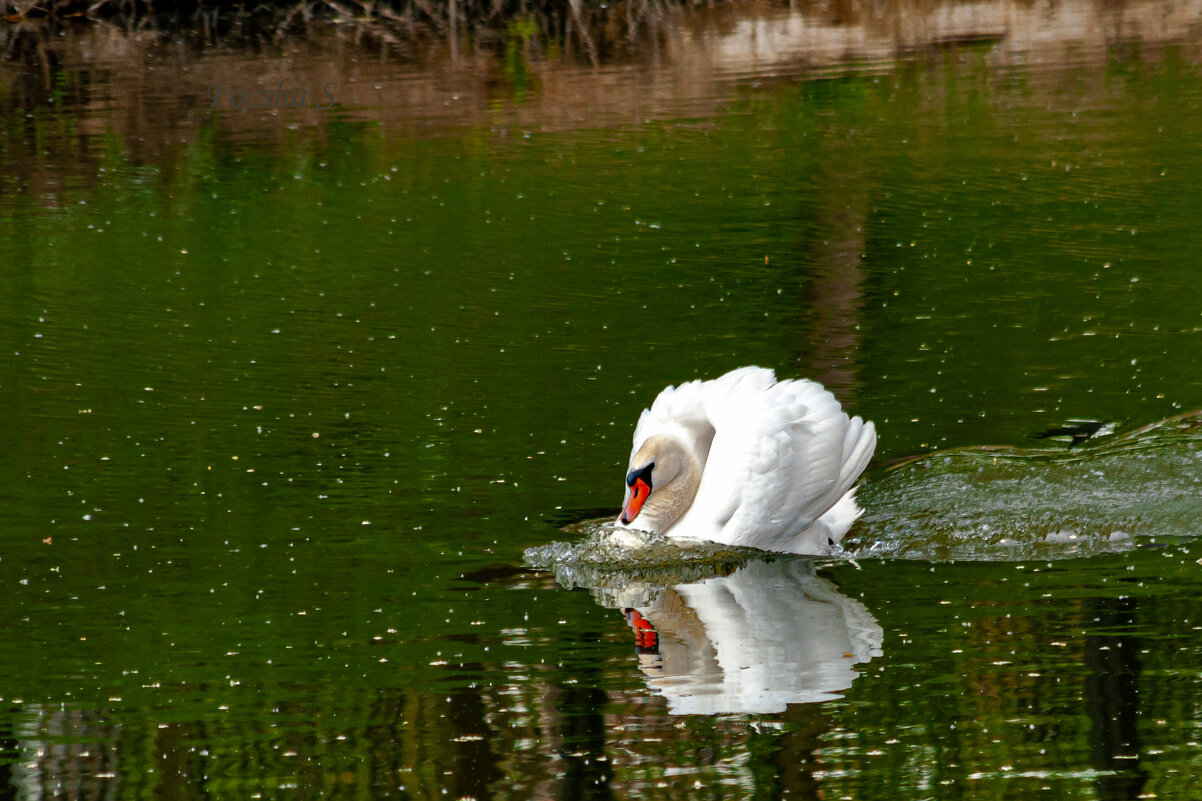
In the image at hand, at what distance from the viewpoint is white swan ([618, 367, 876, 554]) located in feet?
22.9

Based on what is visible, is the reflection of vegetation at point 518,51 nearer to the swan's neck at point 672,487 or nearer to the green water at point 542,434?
the green water at point 542,434

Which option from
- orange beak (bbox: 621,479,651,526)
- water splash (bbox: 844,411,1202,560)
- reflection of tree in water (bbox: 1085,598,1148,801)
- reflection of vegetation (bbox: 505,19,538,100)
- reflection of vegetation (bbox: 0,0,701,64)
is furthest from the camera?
reflection of vegetation (bbox: 0,0,701,64)

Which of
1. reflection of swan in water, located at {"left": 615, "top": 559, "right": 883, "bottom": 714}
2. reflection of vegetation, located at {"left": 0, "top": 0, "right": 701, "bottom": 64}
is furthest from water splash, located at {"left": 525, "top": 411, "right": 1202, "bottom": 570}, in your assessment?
reflection of vegetation, located at {"left": 0, "top": 0, "right": 701, "bottom": 64}

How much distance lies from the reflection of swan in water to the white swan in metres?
0.21

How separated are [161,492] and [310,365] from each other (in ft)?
7.82

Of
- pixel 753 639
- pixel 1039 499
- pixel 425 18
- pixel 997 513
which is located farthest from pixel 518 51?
pixel 753 639

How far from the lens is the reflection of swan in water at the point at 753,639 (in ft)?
18.2

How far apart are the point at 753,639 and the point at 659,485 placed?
128cm

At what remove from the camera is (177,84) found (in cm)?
2378

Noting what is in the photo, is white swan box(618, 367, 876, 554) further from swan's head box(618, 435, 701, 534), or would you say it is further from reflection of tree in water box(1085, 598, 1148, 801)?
reflection of tree in water box(1085, 598, 1148, 801)

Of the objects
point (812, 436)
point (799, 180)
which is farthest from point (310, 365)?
point (799, 180)

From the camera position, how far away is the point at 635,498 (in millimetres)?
7098

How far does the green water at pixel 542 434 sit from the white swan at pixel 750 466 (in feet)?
0.81

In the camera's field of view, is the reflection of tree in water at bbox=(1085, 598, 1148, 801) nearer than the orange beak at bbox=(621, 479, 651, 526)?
Yes
